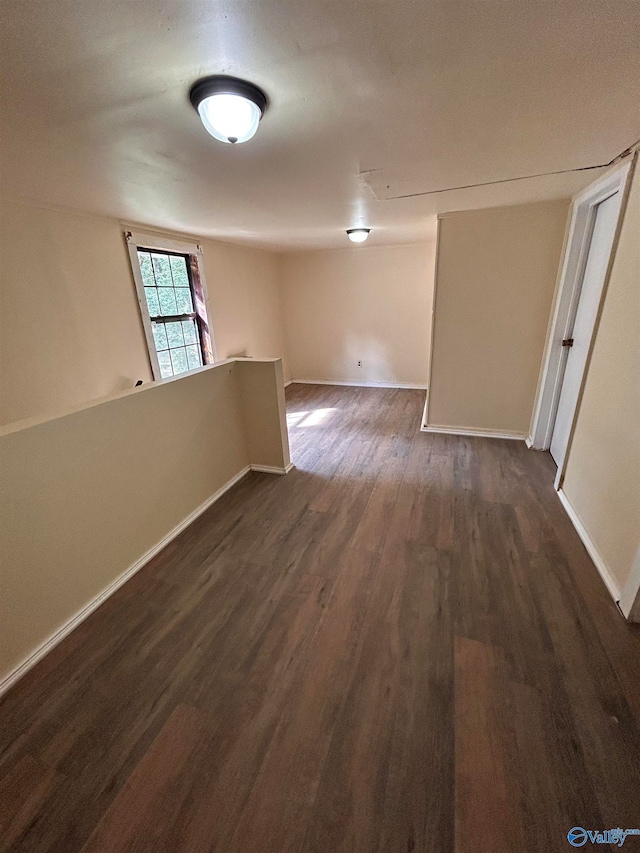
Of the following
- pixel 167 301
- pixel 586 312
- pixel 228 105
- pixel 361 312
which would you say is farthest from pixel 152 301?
pixel 586 312

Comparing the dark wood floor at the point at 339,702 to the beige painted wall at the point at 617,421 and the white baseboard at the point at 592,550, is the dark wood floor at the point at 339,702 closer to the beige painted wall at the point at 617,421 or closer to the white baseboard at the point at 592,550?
the white baseboard at the point at 592,550

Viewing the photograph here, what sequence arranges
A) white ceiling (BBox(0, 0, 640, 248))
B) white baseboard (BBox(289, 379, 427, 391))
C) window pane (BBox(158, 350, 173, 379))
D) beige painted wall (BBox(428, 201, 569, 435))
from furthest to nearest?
1. white baseboard (BBox(289, 379, 427, 391))
2. window pane (BBox(158, 350, 173, 379))
3. beige painted wall (BBox(428, 201, 569, 435))
4. white ceiling (BBox(0, 0, 640, 248))

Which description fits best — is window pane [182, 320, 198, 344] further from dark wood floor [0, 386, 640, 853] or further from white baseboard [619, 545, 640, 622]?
white baseboard [619, 545, 640, 622]

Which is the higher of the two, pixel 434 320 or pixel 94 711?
pixel 434 320

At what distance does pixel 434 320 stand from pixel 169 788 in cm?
376

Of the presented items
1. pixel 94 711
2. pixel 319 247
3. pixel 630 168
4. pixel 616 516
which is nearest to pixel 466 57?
pixel 630 168

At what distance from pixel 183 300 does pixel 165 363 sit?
784 millimetres

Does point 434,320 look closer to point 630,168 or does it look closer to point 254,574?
point 630,168

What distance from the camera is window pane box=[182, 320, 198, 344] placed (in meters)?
3.99

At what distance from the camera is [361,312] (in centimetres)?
574

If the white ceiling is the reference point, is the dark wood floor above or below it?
below

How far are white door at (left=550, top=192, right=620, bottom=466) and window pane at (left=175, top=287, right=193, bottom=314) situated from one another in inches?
149

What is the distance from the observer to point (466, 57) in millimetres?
1015

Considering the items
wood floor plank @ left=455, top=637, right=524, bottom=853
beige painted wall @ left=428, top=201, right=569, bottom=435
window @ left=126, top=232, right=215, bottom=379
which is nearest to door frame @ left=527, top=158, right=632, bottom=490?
beige painted wall @ left=428, top=201, right=569, bottom=435
